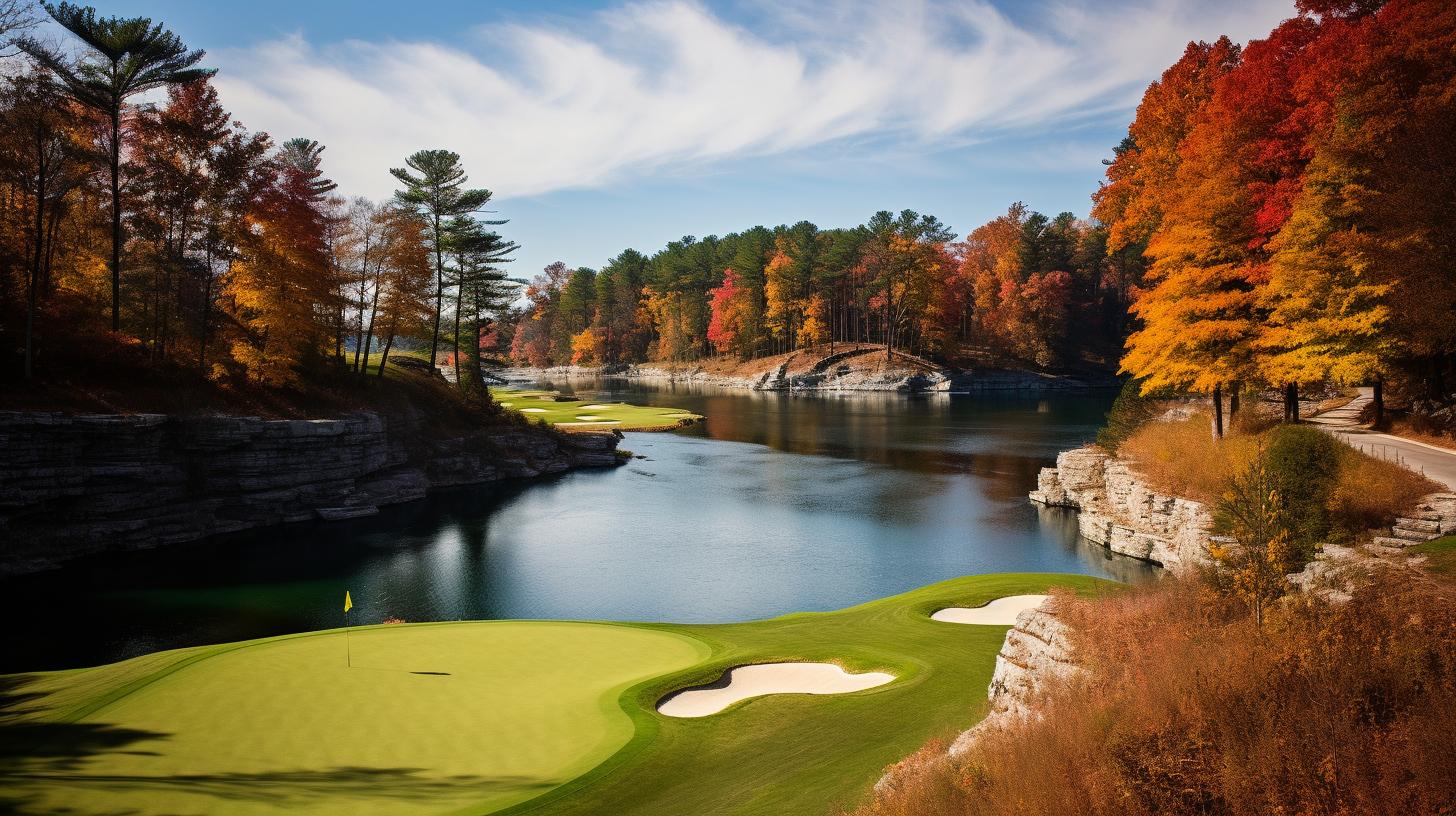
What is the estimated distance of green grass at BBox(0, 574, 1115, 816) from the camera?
9102mm

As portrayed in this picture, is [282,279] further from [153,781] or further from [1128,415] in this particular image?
[1128,415]

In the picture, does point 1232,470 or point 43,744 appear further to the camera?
point 1232,470

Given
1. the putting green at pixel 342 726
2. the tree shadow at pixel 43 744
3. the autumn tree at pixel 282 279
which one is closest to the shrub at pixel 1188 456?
the putting green at pixel 342 726

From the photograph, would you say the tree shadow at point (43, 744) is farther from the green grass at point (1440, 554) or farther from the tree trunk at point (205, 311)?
the tree trunk at point (205, 311)

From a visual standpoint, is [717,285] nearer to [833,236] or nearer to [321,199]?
[833,236]

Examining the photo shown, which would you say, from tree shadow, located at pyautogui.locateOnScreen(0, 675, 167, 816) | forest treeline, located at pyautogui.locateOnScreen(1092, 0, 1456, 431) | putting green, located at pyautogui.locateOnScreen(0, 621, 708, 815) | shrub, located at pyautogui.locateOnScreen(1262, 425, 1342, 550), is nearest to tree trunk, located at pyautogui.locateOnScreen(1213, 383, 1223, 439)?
forest treeline, located at pyautogui.locateOnScreen(1092, 0, 1456, 431)

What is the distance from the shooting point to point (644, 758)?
10.6 metres

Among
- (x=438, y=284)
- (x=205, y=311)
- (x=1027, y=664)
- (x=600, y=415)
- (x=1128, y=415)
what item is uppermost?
(x=438, y=284)

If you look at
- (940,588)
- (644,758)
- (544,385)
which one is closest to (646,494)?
(940,588)

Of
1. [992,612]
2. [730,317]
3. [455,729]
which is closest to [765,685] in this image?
[455,729]

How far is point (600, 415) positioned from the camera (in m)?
69.9

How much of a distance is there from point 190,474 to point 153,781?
26904 mm

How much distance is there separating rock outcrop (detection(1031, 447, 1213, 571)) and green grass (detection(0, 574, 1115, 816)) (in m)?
11.9

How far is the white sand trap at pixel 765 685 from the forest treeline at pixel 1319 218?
18872 mm
